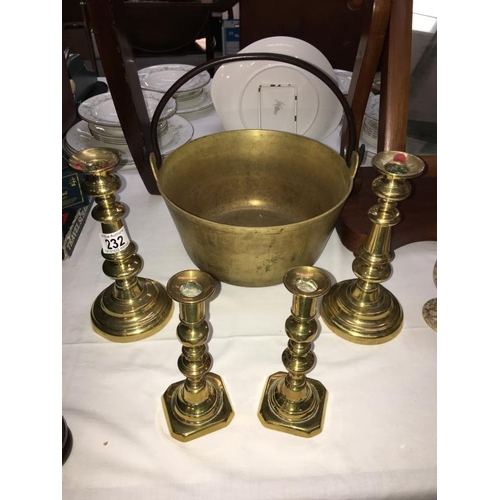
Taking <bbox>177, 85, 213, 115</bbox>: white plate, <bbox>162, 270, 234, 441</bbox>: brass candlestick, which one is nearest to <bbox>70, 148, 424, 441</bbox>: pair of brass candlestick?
<bbox>162, 270, 234, 441</bbox>: brass candlestick

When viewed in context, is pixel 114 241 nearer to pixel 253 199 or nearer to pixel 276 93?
pixel 253 199

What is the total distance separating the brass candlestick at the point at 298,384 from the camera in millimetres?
417

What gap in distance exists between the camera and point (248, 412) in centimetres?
50

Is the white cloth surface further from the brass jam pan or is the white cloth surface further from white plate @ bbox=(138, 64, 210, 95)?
white plate @ bbox=(138, 64, 210, 95)

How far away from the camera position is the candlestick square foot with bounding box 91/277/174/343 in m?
0.58

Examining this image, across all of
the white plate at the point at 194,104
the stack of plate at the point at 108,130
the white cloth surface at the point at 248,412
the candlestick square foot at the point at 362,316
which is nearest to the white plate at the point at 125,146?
the stack of plate at the point at 108,130

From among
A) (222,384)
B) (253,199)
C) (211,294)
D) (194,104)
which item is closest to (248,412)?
(222,384)

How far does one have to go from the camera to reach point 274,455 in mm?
466

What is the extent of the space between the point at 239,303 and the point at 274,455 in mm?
227

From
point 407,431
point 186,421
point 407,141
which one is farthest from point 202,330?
point 407,141

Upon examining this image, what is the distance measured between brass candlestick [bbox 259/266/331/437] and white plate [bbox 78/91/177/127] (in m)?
0.51

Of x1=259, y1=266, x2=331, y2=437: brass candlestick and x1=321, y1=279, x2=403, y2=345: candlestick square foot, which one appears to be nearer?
x1=259, y1=266, x2=331, y2=437: brass candlestick

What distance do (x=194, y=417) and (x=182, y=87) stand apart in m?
0.80

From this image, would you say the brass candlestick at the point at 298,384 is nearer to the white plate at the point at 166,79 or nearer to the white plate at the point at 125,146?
the white plate at the point at 125,146
